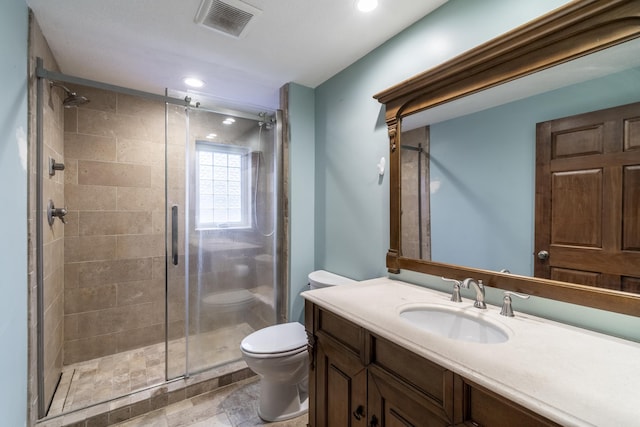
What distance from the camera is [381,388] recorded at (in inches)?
41.2

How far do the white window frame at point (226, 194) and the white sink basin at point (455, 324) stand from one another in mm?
1525

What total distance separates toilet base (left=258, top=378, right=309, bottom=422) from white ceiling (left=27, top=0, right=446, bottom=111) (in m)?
2.07

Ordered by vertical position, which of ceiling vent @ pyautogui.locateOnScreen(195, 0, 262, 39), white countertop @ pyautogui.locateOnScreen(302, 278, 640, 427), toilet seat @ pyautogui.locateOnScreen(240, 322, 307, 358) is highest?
ceiling vent @ pyautogui.locateOnScreen(195, 0, 262, 39)

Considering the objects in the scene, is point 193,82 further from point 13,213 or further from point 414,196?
point 414,196

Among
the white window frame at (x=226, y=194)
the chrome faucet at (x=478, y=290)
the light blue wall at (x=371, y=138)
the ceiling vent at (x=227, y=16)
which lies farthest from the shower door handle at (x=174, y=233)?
the chrome faucet at (x=478, y=290)

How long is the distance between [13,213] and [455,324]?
81.4 inches

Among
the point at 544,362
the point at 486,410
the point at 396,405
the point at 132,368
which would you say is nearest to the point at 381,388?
the point at 396,405

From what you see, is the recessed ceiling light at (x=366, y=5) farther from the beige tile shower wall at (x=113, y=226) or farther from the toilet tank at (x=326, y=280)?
the beige tile shower wall at (x=113, y=226)

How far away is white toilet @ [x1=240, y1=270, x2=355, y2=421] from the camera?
1639 mm

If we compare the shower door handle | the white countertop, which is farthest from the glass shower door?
the white countertop

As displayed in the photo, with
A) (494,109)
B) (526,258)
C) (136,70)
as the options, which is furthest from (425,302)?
(136,70)

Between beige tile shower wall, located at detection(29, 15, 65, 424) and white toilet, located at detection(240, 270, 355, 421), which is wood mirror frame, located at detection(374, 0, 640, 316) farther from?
beige tile shower wall, located at detection(29, 15, 65, 424)

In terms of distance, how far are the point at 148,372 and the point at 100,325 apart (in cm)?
64

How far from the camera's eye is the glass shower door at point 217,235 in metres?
2.07
